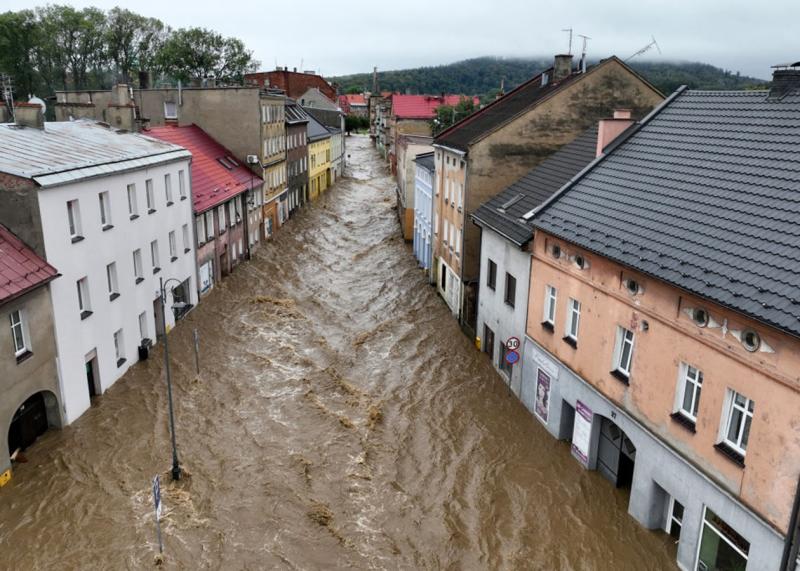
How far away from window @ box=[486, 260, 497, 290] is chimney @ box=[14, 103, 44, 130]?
1633 cm

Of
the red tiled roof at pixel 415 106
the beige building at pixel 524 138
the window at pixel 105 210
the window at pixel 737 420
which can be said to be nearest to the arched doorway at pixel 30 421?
the window at pixel 105 210

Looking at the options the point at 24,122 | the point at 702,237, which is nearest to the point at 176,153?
the point at 24,122

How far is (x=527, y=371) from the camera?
65.5 ft

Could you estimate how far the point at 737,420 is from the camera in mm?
11734

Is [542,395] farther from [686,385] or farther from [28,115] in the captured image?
[28,115]

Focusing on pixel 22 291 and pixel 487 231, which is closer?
pixel 22 291

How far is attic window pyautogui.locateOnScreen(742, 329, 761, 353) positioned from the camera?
35.8 feet

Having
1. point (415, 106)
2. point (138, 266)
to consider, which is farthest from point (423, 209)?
point (415, 106)

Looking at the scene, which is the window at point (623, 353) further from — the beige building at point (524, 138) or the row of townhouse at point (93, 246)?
the beige building at point (524, 138)

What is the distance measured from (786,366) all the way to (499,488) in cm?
819

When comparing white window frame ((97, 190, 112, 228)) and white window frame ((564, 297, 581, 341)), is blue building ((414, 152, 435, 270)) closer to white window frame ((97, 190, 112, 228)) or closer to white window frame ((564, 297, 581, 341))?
white window frame ((97, 190, 112, 228))

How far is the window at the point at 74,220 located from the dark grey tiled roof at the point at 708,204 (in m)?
13.2

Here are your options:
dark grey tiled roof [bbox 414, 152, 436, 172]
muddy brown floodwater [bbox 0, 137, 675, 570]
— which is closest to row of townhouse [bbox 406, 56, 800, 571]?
muddy brown floodwater [bbox 0, 137, 675, 570]

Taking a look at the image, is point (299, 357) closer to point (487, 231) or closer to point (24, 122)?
point (487, 231)
